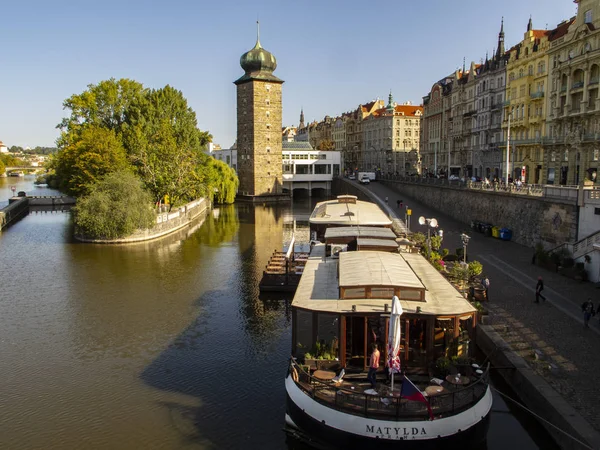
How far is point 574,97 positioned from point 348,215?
3156 centimetres

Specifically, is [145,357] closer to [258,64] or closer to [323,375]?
[323,375]

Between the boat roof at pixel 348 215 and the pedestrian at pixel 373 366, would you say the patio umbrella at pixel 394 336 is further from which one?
the boat roof at pixel 348 215

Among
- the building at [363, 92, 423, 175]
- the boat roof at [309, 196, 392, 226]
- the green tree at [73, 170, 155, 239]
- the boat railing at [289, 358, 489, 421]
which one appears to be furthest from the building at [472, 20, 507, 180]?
the boat railing at [289, 358, 489, 421]

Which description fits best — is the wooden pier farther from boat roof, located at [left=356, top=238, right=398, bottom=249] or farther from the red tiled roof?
the red tiled roof

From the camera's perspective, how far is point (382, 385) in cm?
1295

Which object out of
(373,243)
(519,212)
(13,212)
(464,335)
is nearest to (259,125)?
(13,212)

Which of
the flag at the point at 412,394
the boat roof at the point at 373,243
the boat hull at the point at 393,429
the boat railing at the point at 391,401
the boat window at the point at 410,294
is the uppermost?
the boat roof at the point at 373,243

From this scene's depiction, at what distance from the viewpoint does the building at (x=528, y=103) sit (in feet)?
176

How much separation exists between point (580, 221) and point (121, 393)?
1059 inches

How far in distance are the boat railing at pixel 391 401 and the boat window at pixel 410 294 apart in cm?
253

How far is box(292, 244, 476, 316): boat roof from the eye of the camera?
13.8 m

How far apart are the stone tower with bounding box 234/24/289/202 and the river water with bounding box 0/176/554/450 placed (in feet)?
171

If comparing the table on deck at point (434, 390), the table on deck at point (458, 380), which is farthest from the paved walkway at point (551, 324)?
the table on deck at point (434, 390)

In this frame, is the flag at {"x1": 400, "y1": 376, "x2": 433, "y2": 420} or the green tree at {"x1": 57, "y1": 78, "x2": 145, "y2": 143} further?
the green tree at {"x1": 57, "y1": 78, "x2": 145, "y2": 143}
